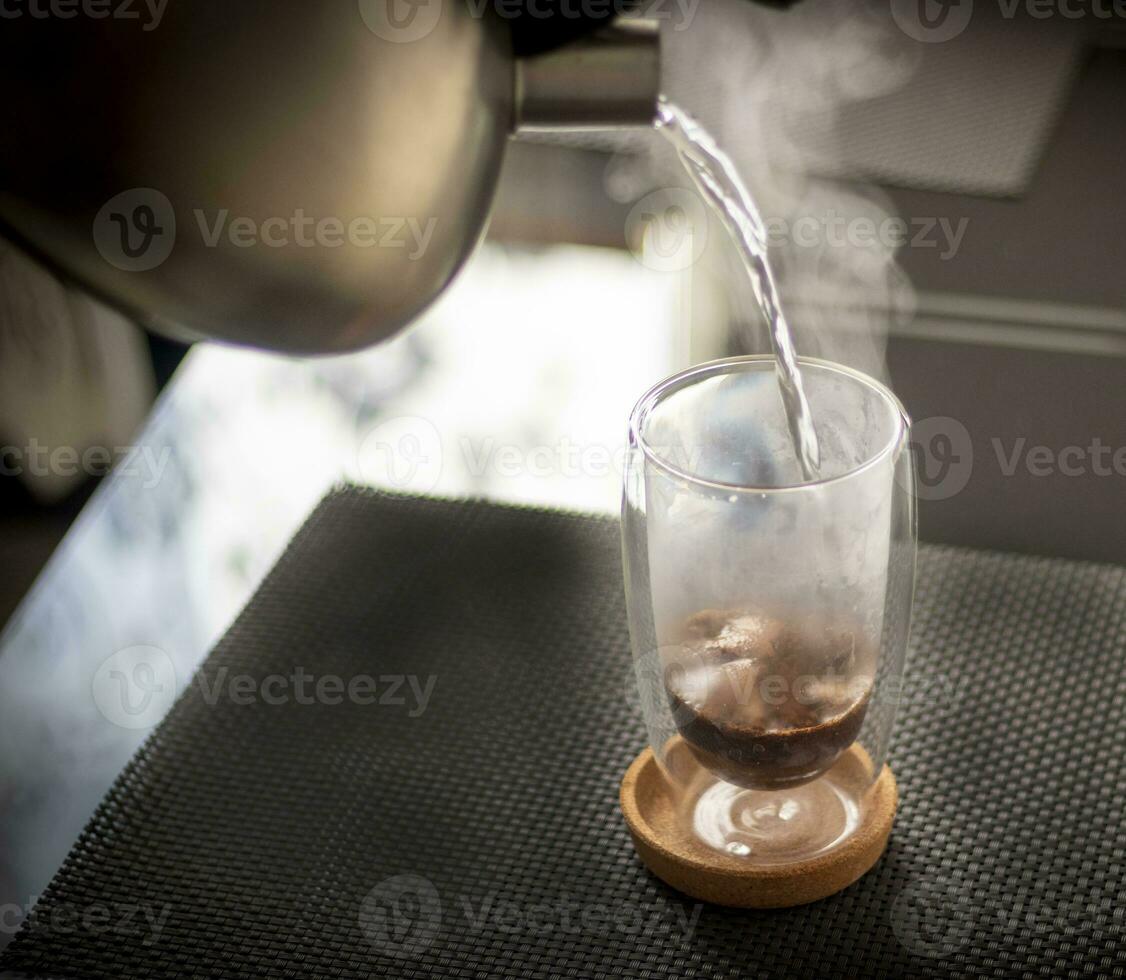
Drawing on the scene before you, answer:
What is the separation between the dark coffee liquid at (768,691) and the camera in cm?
61

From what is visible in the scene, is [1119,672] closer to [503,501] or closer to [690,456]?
→ [690,456]

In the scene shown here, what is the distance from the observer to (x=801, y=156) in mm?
1270
